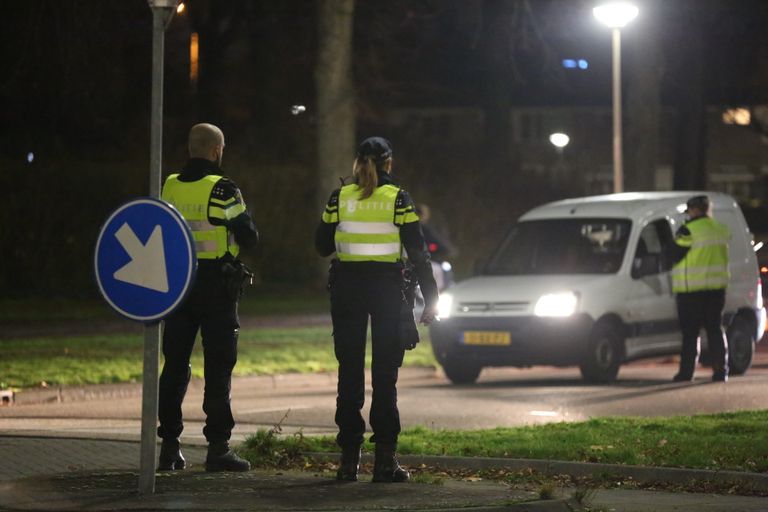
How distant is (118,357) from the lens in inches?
770

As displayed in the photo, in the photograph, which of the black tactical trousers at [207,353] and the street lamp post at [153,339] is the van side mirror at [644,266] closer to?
the black tactical trousers at [207,353]

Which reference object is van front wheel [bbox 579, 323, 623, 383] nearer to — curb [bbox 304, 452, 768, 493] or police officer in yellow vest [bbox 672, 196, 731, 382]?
police officer in yellow vest [bbox 672, 196, 731, 382]

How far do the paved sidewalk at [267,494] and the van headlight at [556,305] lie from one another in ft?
22.3

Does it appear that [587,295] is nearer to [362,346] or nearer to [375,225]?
[362,346]

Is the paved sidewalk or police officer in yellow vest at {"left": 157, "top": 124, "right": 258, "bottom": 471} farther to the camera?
police officer in yellow vest at {"left": 157, "top": 124, "right": 258, "bottom": 471}

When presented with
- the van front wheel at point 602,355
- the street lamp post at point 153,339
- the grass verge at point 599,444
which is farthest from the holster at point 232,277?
the van front wheel at point 602,355

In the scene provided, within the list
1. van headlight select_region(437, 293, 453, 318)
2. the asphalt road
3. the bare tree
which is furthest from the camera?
the bare tree

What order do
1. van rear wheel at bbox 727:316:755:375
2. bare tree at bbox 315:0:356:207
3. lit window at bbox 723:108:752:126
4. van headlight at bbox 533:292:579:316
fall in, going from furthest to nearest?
1. lit window at bbox 723:108:752:126
2. bare tree at bbox 315:0:356:207
3. van rear wheel at bbox 727:316:755:375
4. van headlight at bbox 533:292:579:316

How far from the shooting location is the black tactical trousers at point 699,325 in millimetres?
17906

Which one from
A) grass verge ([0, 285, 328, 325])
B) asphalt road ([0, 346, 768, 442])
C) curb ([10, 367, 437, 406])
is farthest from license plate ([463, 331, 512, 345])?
grass verge ([0, 285, 328, 325])

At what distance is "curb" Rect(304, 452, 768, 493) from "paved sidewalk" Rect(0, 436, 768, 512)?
19 millimetres

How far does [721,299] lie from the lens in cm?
1805

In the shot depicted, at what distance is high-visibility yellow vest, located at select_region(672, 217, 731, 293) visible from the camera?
17859mm

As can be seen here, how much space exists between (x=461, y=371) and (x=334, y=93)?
12898 mm
